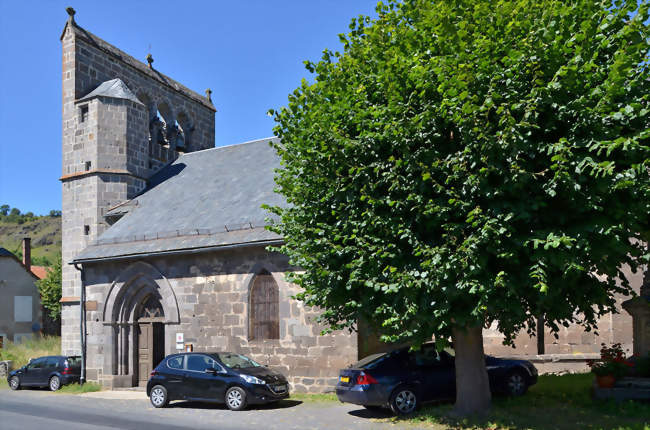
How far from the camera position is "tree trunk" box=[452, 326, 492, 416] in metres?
11.5

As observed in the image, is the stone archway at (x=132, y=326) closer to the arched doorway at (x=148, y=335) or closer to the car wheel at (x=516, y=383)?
the arched doorway at (x=148, y=335)

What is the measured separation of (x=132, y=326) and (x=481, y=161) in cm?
1528

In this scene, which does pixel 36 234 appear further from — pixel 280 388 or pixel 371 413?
pixel 371 413

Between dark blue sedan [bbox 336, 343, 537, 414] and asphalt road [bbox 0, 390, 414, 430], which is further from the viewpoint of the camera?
dark blue sedan [bbox 336, 343, 537, 414]

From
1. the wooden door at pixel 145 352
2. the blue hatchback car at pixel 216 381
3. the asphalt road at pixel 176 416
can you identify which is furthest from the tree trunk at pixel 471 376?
the wooden door at pixel 145 352

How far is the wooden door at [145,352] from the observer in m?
20.5

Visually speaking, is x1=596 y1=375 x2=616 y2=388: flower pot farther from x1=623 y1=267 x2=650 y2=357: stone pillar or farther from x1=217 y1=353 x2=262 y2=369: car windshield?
x1=217 y1=353 x2=262 y2=369: car windshield

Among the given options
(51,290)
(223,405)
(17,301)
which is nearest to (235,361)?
(223,405)

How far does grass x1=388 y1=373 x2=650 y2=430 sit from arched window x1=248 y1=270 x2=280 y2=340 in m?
6.17

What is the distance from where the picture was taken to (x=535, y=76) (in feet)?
28.9

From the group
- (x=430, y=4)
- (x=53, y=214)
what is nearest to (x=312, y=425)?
(x=430, y=4)

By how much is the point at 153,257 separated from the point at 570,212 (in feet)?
47.1

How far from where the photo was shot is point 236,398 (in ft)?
47.1

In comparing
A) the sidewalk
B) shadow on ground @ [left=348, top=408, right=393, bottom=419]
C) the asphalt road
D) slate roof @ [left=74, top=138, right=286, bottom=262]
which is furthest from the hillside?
shadow on ground @ [left=348, top=408, right=393, bottom=419]
